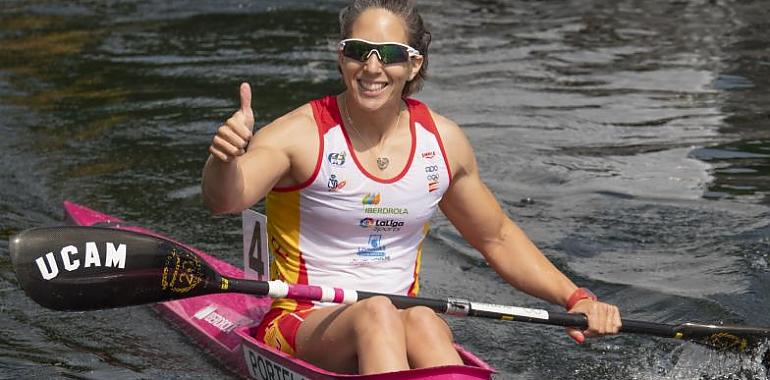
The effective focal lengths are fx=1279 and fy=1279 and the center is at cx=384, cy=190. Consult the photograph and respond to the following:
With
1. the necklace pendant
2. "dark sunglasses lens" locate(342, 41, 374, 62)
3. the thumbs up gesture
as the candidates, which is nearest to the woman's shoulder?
the necklace pendant

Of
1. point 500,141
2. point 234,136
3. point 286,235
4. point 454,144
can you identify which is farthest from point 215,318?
point 500,141

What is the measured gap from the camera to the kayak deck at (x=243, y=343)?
15.0ft

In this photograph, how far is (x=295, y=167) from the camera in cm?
515

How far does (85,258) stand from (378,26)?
1.45 m

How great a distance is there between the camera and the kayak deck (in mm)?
4582

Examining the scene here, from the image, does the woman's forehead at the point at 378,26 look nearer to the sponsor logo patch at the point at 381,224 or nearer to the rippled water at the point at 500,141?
the sponsor logo patch at the point at 381,224

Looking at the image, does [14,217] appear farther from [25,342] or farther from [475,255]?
[475,255]

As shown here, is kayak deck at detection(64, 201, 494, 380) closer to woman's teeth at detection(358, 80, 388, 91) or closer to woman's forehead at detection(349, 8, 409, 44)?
woman's teeth at detection(358, 80, 388, 91)

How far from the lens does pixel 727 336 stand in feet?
19.6

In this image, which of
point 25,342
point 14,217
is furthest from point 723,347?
point 14,217

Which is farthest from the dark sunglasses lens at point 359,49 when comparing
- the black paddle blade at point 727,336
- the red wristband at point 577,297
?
the black paddle blade at point 727,336

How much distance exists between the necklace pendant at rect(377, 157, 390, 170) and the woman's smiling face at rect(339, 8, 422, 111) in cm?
26

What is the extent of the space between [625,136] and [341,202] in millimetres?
5797

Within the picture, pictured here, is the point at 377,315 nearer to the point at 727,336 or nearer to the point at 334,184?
the point at 334,184
